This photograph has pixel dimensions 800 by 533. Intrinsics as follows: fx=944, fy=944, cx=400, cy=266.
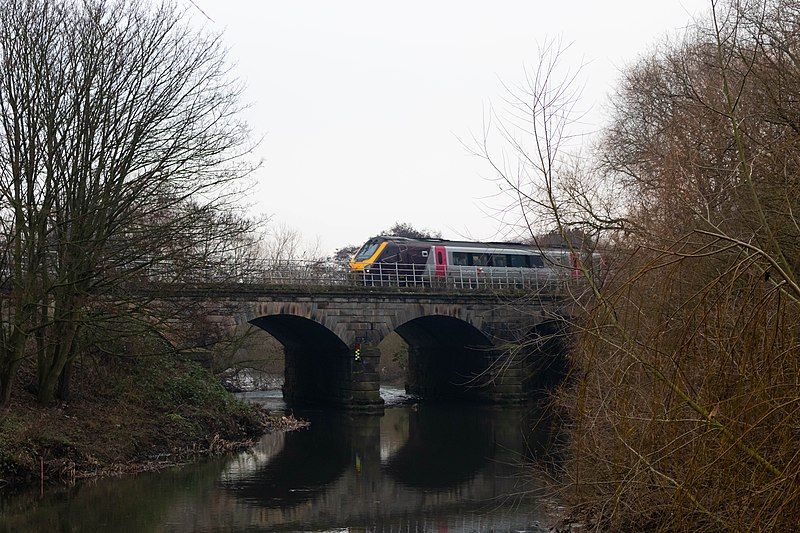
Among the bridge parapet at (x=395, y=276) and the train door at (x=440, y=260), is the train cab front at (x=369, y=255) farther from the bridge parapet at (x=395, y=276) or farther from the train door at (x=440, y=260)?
the train door at (x=440, y=260)

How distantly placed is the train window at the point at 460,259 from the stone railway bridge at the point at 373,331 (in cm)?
239

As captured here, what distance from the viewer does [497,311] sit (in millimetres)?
32812

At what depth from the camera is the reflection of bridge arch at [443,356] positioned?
3441cm

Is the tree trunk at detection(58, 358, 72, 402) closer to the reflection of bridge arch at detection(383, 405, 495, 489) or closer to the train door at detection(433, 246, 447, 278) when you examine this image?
the reflection of bridge arch at detection(383, 405, 495, 489)

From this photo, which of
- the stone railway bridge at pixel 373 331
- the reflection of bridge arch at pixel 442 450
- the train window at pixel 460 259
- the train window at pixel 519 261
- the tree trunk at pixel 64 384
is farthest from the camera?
the train window at pixel 519 261

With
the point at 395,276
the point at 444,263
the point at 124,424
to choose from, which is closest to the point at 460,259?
the point at 444,263

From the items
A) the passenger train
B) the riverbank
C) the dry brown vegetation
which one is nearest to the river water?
the riverbank

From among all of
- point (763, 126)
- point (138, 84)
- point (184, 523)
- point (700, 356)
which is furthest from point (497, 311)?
point (700, 356)

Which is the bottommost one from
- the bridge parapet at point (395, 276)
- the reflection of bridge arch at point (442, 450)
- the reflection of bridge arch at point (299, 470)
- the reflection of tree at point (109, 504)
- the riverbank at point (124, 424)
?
the reflection of bridge arch at point (442, 450)

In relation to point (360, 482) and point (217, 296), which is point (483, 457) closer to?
point (360, 482)

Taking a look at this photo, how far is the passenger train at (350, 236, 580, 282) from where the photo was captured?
111ft

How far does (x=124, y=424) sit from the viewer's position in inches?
770

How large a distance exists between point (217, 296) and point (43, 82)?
7.55m

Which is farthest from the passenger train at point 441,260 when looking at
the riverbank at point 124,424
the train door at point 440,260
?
the riverbank at point 124,424
